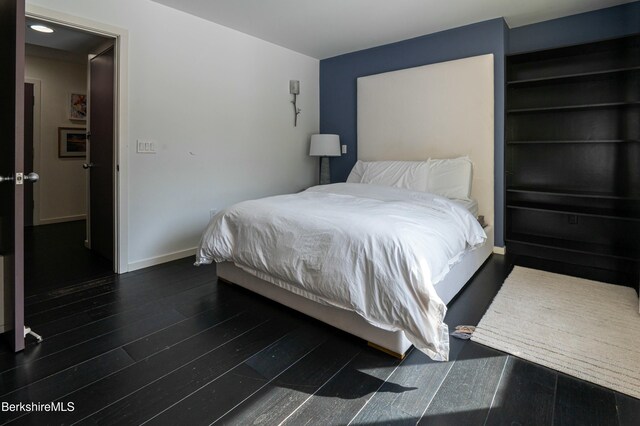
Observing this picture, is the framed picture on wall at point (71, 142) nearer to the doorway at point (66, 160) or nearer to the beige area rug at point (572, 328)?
the doorway at point (66, 160)

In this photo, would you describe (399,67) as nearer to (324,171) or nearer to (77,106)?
(324,171)

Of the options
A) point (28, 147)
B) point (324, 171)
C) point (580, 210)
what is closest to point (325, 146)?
point (324, 171)

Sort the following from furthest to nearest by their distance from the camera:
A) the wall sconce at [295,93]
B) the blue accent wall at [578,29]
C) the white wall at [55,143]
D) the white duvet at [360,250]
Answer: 1. the white wall at [55,143]
2. the wall sconce at [295,93]
3. the blue accent wall at [578,29]
4. the white duvet at [360,250]

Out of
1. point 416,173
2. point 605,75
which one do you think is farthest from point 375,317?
point 605,75

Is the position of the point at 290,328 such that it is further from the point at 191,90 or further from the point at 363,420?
the point at 191,90

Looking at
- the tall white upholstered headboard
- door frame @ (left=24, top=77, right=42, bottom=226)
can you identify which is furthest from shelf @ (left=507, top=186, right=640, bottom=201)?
door frame @ (left=24, top=77, right=42, bottom=226)

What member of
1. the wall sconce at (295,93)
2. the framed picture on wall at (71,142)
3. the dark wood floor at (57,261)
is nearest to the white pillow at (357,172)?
the wall sconce at (295,93)

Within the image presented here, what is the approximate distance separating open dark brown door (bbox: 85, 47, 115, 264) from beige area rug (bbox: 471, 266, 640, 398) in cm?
339

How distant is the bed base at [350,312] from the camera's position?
180 cm

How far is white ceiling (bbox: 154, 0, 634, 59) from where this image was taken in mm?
3146

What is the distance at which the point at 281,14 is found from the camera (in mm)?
3379

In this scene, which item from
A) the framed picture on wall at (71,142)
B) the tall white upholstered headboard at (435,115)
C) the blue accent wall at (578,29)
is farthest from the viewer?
the framed picture on wall at (71,142)

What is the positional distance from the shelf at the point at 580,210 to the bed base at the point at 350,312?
0.76 metres

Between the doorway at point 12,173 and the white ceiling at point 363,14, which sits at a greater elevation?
the white ceiling at point 363,14
